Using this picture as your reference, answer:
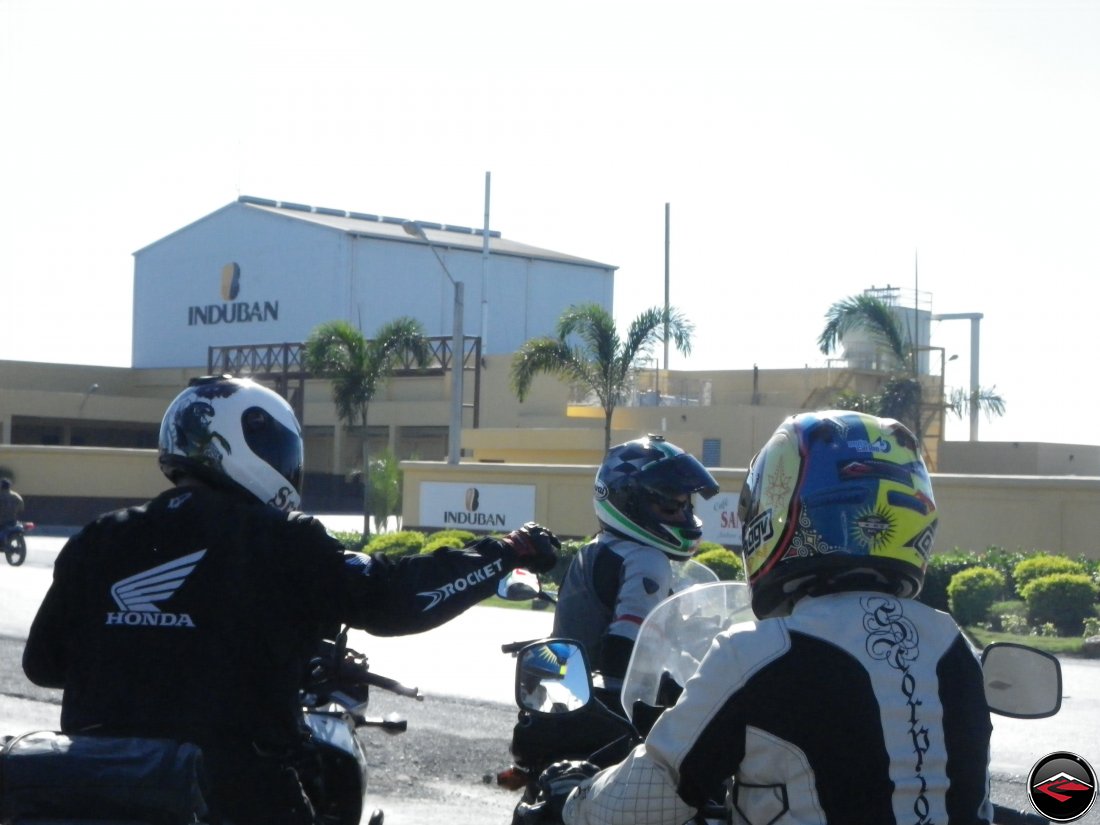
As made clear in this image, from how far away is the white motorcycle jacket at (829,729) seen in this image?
231 cm

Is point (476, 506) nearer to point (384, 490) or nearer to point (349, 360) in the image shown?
point (384, 490)

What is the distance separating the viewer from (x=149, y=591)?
325 centimetres

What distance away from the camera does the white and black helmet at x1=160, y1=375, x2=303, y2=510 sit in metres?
3.62

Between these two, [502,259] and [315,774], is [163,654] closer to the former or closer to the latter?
[315,774]

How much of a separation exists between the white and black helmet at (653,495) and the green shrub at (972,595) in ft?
41.2

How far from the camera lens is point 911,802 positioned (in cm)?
232

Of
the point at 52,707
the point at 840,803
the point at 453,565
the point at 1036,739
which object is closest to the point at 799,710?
the point at 840,803

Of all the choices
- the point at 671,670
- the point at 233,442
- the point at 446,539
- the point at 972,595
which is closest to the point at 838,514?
the point at 671,670

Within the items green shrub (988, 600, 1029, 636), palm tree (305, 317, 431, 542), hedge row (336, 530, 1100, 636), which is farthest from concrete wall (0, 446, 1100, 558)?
palm tree (305, 317, 431, 542)

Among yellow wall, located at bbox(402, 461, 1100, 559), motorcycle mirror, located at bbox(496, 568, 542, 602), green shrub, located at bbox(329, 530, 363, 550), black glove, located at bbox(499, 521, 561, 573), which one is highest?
black glove, located at bbox(499, 521, 561, 573)

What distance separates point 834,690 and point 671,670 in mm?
662

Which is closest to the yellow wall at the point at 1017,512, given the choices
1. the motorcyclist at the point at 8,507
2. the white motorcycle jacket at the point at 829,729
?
the motorcyclist at the point at 8,507

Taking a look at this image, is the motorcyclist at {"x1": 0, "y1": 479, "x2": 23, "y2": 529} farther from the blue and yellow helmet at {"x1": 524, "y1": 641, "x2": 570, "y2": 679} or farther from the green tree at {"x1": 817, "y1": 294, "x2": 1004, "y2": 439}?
the blue and yellow helmet at {"x1": 524, "y1": 641, "x2": 570, "y2": 679}

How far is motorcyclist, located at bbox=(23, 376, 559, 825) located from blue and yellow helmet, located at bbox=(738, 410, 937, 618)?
3.09ft
